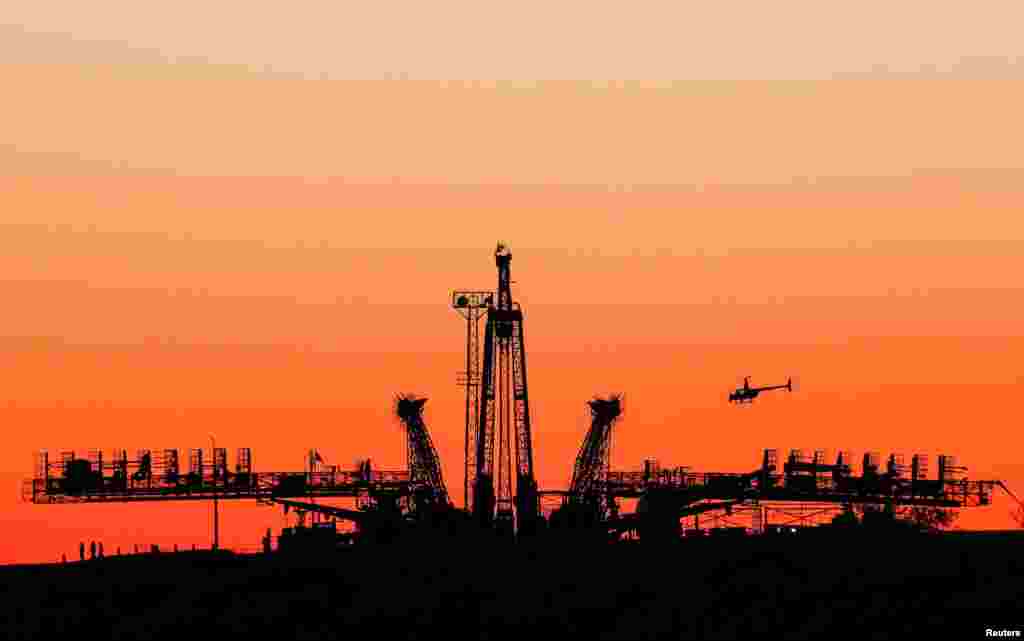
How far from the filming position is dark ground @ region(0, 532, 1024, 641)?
428 ft

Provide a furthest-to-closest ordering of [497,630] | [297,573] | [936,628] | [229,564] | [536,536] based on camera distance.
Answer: [536,536], [229,564], [297,573], [497,630], [936,628]

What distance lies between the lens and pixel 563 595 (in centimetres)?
14162

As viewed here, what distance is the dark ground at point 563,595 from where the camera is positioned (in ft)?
428

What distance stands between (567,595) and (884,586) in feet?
57.2

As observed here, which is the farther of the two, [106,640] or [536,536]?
[536,536]

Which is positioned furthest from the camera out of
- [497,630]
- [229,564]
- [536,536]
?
[536,536]

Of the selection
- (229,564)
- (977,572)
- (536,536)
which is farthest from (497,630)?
(536,536)

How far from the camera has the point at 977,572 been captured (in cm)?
14162

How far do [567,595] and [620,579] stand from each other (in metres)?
8.18

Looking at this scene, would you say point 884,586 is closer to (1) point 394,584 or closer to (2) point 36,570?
(1) point 394,584

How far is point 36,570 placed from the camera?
174625mm

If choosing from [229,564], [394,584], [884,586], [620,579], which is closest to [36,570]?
[229,564]

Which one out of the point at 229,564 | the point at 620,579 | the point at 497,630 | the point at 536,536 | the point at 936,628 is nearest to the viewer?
the point at 936,628

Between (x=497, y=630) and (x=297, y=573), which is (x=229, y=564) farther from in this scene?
(x=497, y=630)
